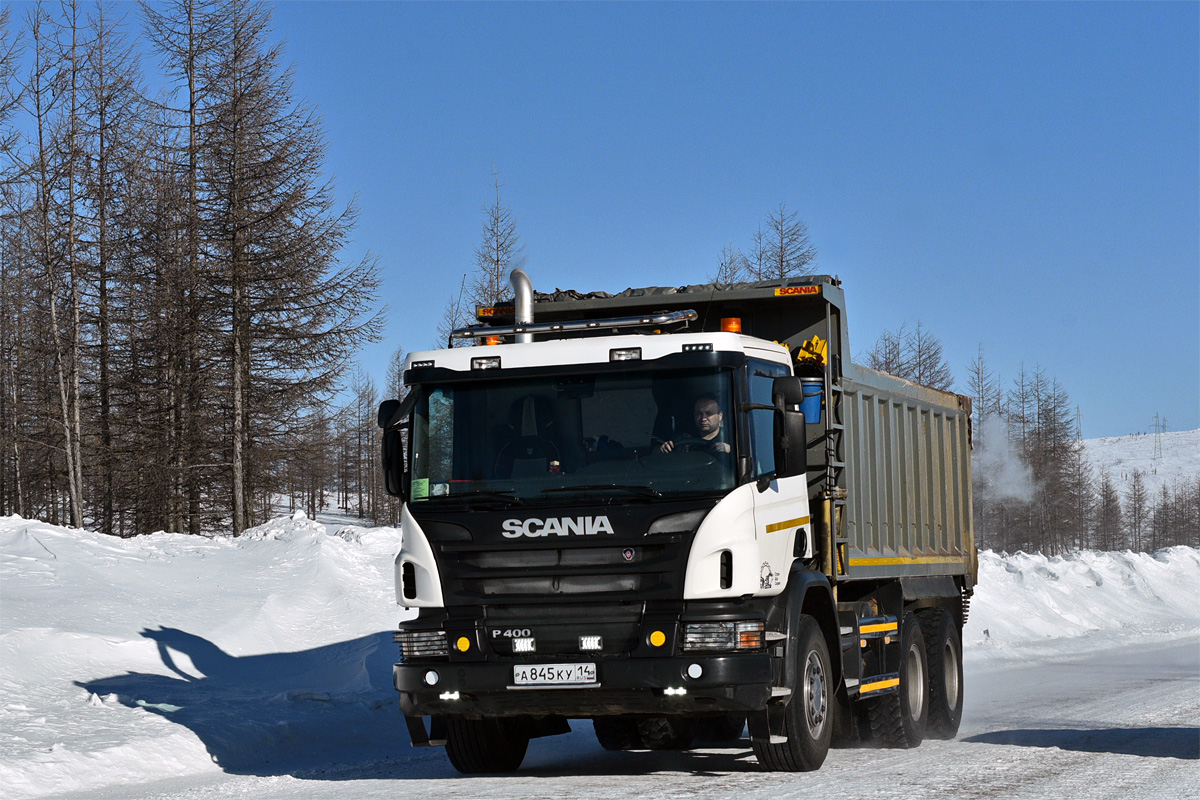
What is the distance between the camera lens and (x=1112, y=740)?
11.0 m

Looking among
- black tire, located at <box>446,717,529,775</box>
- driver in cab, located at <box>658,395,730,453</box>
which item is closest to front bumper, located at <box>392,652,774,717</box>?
black tire, located at <box>446,717,529,775</box>

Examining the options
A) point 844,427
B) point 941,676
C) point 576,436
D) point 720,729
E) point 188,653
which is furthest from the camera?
point 188,653

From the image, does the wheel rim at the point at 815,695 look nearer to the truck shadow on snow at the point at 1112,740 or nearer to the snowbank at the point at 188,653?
the truck shadow on snow at the point at 1112,740

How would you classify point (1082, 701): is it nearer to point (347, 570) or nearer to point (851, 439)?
point (851, 439)

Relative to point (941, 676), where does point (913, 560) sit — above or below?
above

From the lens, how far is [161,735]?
10219 mm

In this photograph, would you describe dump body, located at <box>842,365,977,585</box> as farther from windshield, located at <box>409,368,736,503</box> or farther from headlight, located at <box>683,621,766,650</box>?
windshield, located at <box>409,368,736,503</box>

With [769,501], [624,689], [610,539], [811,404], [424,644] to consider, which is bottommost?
[624,689]

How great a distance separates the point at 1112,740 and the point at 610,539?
5.74 m

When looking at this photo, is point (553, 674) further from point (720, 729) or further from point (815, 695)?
point (720, 729)

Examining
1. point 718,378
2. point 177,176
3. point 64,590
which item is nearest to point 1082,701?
point 718,378

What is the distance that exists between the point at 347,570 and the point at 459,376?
11.9 m

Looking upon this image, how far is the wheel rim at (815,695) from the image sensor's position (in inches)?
341

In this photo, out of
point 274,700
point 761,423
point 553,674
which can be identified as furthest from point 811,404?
point 274,700
